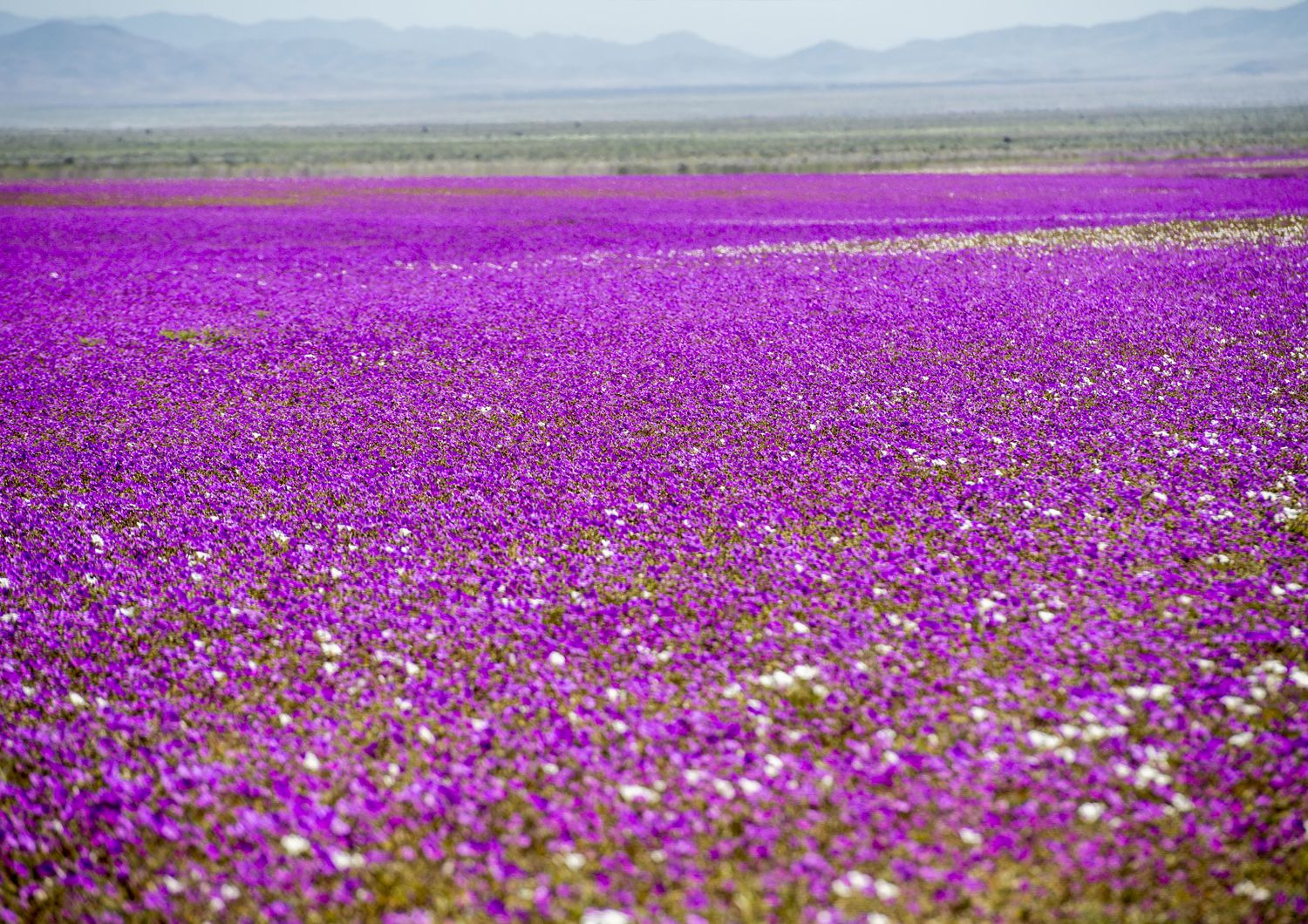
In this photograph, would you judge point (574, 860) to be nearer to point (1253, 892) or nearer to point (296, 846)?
point (296, 846)

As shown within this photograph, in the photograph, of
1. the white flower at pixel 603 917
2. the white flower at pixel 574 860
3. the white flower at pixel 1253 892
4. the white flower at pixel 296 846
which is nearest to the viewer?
the white flower at pixel 603 917

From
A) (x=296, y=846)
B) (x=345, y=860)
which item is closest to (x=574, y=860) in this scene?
(x=345, y=860)

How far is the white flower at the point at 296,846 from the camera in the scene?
5293mm

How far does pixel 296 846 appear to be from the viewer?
529 centimetres

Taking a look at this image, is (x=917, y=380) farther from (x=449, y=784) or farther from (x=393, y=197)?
(x=393, y=197)

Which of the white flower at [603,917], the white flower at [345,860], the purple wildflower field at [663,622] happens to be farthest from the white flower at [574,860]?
the white flower at [345,860]

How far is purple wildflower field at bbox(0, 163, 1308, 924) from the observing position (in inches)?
205

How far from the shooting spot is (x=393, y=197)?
5300 centimetres

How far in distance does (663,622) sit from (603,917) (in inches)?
126

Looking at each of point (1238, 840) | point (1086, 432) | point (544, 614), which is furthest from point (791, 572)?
point (1086, 432)

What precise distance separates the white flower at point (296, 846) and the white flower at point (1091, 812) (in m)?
4.21

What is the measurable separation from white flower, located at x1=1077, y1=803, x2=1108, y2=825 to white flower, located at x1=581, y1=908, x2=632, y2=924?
255 centimetres

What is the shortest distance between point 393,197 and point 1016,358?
4367 cm

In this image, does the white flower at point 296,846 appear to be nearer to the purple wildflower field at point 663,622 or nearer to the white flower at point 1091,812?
the purple wildflower field at point 663,622
